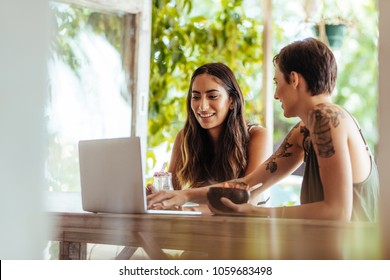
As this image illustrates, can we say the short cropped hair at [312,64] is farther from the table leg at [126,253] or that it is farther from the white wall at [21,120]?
the white wall at [21,120]

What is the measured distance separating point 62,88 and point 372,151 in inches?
38.2

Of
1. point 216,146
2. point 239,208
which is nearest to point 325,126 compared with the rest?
point 239,208

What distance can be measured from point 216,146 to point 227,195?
0.57 m

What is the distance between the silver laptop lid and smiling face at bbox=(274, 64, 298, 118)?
384 mm

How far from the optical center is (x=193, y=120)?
78.7 inches

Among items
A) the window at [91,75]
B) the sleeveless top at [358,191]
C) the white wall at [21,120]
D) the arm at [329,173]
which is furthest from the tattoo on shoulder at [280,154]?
the white wall at [21,120]

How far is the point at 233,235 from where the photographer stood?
1399mm

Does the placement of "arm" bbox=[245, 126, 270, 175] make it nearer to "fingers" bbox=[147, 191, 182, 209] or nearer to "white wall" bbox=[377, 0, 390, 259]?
"fingers" bbox=[147, 191, 182, 209]

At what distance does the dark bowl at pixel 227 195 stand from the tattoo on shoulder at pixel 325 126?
20 centimetres

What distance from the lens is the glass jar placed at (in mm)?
1808

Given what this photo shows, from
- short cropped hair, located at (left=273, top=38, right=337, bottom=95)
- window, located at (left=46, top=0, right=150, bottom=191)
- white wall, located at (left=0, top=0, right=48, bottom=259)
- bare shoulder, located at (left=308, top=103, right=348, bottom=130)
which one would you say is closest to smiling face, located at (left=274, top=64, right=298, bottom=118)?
short cropped hair, located at (left=273, top=38, right=337, bottom=95)

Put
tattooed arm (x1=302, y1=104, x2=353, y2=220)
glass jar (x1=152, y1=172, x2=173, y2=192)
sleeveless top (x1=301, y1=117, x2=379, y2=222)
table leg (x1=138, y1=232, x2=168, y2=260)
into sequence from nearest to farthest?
tattooed arm (x1=302, y1=104, x2=353, y2=220)
sleeveless top (x1=301, y1=117, x2=379, y2=222)
table leg (x1=138, y1=232, x2=168, y2=260)
glass jar (x1=152, y1=172, x2=173, y2=192)

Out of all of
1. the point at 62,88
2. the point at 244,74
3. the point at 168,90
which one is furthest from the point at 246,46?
the point at 62,88

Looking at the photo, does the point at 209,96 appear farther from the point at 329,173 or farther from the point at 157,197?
the point at 329,173
